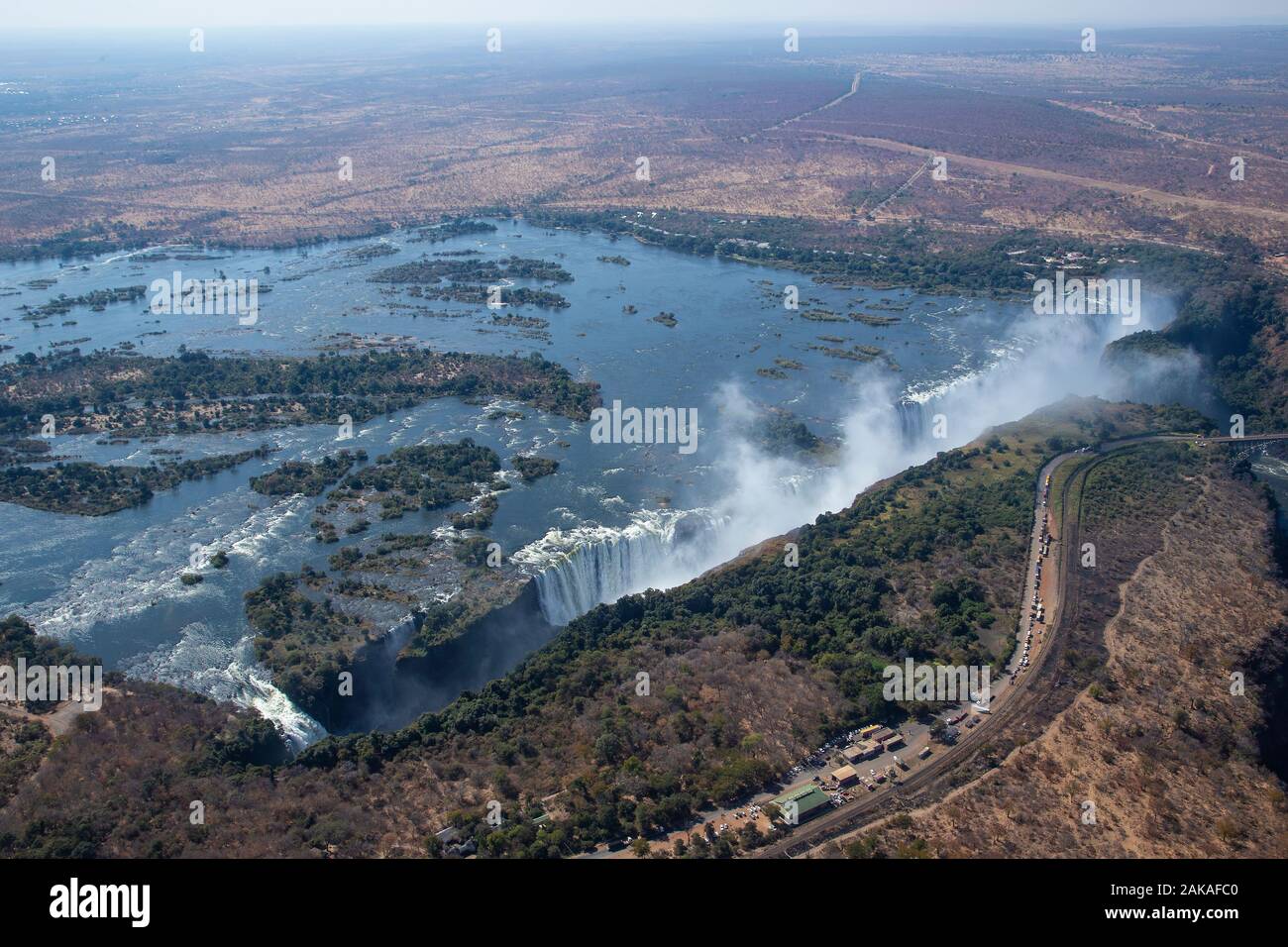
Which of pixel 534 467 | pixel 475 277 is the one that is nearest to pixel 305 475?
pixel 534 467

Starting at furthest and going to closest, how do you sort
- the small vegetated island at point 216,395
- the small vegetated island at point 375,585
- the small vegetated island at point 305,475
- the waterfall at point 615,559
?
the small vegetated island at point 216,395, the small vegetated island at point 305,475, the waterfall at point 615,559, the small vegetated island at point 375,585

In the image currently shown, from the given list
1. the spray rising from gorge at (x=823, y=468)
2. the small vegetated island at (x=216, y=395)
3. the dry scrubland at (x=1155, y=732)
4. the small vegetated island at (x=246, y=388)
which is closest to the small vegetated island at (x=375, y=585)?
the spray rising from gorge at (x=823, y=468)

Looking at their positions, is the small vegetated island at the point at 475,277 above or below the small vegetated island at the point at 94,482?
above

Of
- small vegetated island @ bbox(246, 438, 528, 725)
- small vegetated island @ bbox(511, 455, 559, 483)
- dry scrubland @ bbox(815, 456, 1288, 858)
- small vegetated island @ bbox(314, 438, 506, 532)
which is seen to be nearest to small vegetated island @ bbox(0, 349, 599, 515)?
small vegetated island @ bbox(314, 438, 506, 532)

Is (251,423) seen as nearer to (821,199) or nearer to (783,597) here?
(783,597)

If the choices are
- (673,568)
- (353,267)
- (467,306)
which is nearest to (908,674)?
(673,568)

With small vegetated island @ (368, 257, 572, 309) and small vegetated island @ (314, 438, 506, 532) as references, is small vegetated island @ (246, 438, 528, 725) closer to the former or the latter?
small vegetated island @ (314, 438, 506, 532)

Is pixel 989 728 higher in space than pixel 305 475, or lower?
lower

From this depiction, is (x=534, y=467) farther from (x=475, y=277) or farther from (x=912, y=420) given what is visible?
(x=475, y=277)

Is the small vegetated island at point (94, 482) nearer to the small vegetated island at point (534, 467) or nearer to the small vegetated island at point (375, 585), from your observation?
the small vegetated island at point (375, 585)

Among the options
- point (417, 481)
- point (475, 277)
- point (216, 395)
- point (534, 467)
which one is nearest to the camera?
point (417, 481)
